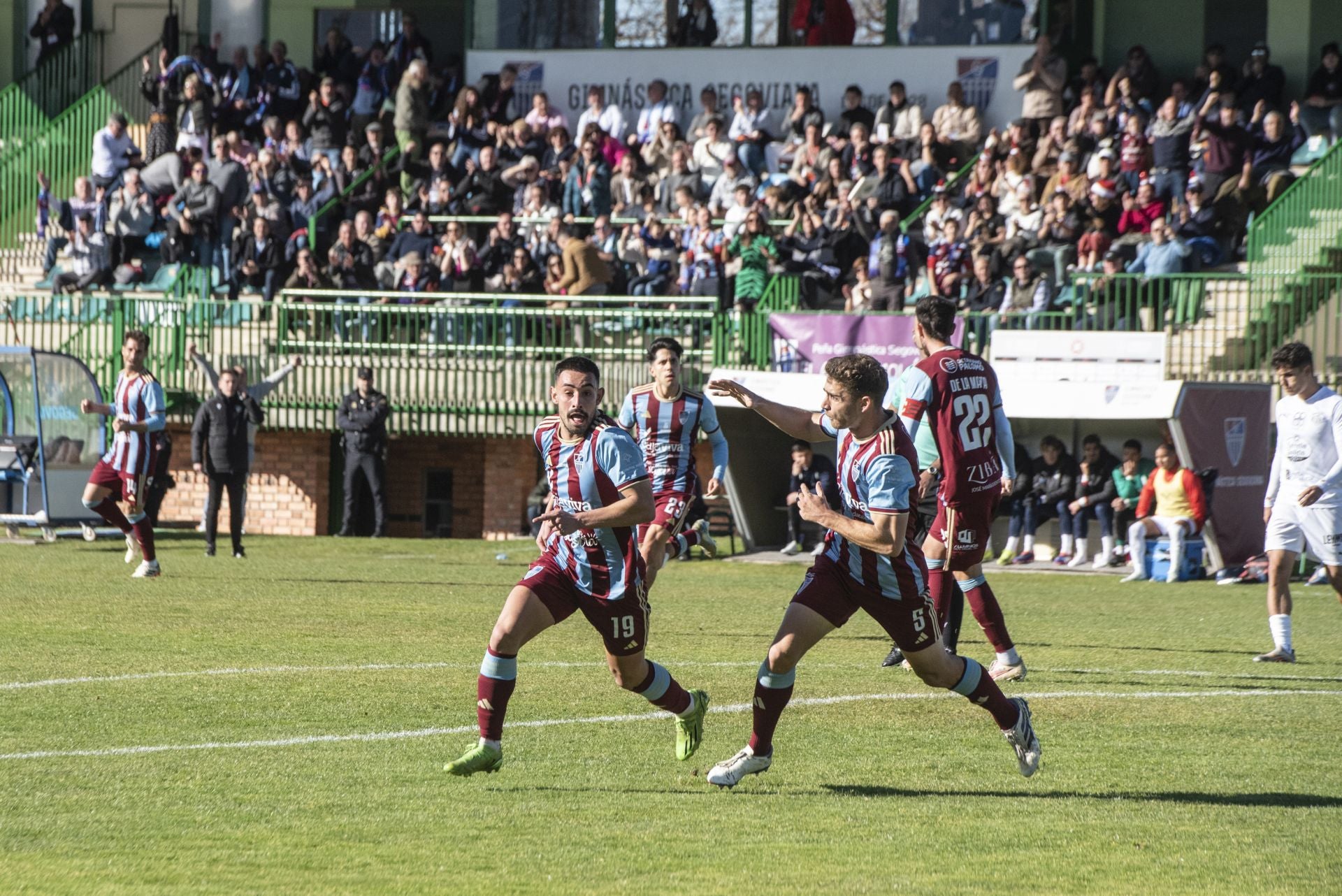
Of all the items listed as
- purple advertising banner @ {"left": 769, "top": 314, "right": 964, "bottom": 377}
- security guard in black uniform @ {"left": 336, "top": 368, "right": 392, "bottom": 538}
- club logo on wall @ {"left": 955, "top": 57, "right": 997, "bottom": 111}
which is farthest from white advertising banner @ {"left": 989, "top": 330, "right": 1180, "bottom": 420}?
club logo on wall @ {"left": 955, "top": 57, "right": 997, "bottom": 111}

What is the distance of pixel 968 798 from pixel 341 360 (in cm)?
1747

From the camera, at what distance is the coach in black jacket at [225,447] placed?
62.4 feet

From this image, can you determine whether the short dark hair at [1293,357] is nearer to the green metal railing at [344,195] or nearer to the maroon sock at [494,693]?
the maroon sock at [494,693]

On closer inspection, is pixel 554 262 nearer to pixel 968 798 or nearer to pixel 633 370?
pixel 633 370

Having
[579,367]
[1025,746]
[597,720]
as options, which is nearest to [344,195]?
[597,720]

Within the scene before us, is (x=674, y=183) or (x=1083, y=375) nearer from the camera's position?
(x=1083, y=375)

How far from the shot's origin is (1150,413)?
60.1ft

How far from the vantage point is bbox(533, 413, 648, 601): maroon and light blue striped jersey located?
7.44m

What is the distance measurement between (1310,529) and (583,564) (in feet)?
18.7

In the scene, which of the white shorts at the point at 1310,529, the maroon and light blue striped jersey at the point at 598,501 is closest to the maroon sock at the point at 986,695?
the maroon and light blue striped jersey at the point at 598,501

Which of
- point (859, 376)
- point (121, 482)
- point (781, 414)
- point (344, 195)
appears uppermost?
point (344, 195)

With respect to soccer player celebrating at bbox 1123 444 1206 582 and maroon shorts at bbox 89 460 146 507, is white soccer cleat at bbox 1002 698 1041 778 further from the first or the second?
soccer player celebrating at bbox 1123 444 1206 582

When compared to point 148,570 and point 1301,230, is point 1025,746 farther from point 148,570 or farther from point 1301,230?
point 1301,230

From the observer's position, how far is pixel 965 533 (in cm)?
1009
